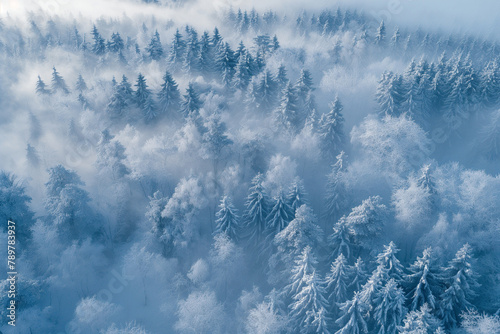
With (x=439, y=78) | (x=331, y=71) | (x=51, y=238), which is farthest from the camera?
(x=331, y=71)

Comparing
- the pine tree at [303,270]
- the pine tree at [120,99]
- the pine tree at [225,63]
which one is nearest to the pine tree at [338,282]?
the pine tree at [303,270]

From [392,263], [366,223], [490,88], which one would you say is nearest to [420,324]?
[392,263]

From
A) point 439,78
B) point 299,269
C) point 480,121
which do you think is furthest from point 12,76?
point 480,121

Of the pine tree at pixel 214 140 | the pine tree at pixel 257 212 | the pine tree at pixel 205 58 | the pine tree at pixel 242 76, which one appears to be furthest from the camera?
the pine tree at pixel 205 58

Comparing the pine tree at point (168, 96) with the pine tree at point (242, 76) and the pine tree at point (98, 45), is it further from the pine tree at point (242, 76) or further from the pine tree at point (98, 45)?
the pine tree at point (98, 45)

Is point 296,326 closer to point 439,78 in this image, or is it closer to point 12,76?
point 439,78

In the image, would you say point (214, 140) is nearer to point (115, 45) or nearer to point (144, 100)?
point (144, 100)
